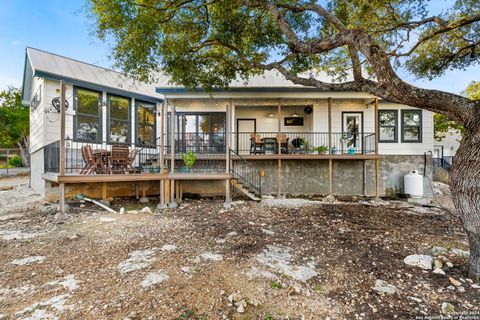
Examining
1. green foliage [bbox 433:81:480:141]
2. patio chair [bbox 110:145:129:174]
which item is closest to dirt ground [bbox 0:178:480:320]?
patio chair [bbox 110:145:129:174]

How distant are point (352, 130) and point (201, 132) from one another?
6887 millimetres

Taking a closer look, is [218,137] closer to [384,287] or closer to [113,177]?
[113,177]

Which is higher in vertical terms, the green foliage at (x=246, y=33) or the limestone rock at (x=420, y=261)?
the green foliage at (x=246, y=33)

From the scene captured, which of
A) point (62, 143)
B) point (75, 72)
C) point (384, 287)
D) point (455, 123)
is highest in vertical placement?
point (75, 72)

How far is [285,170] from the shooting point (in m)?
10.0

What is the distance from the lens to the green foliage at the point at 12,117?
19.8 metres

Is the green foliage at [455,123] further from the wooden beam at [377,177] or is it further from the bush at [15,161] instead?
the bush at [15,161]

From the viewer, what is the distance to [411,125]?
10.8 m

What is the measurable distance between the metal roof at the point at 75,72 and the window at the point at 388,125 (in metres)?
10.0

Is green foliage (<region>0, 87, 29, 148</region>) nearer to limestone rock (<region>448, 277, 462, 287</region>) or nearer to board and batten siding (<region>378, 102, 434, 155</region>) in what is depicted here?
board and batten siding (<region>378, 102, 434, 155</region>)

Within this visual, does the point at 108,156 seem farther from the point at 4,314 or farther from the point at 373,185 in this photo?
the point at 373,185

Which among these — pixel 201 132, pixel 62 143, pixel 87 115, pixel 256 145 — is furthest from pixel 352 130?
pixel 87 115

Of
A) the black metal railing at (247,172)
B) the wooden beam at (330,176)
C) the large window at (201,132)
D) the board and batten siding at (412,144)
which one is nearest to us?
the wooden beam at (330,176)

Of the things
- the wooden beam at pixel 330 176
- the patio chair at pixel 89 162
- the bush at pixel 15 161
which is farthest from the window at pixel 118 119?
the bush at pixel 15 161
